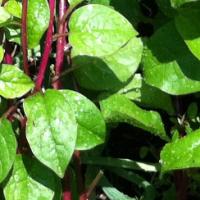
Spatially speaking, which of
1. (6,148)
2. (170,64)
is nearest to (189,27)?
(170,64)

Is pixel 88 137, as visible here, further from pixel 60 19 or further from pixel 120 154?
pixel 120 154

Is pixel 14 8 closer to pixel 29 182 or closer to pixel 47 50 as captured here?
pixel 47 50

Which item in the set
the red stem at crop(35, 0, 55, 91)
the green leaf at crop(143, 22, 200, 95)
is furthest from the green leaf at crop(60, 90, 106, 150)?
the green leaf at crop(143, 22, 200, 95)

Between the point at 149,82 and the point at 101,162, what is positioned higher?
the point at 149,82

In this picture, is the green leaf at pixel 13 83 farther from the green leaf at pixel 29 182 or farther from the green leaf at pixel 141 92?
the green leaf at pixel 141 92

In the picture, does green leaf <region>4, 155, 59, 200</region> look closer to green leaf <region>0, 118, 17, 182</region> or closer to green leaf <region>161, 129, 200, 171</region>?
green leaf <region>0, 118, 17, 182</region>

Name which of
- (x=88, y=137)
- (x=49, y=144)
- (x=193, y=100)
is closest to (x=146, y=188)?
(x=193, y=100)
